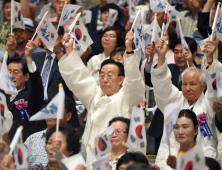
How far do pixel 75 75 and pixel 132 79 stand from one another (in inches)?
26.5

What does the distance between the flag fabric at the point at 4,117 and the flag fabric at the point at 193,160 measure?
5.34 feet

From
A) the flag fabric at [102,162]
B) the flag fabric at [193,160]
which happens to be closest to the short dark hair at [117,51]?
the flag fabric at [102,162]

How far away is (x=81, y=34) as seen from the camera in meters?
5.39

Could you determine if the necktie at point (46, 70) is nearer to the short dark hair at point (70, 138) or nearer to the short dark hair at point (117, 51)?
the short dark hair at point (117, 51)

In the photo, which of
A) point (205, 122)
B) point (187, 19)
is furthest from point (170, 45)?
point (205, 122)

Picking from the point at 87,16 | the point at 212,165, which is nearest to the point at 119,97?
the point at 212,165

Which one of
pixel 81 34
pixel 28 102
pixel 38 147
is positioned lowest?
pixel 38 147

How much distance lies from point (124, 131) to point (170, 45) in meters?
2.15

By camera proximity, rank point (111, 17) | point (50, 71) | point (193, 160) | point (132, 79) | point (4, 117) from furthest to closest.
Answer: point (111, 17) → point (50, 71) → point (132, 79) → point (4, 117) → point (193, 160)

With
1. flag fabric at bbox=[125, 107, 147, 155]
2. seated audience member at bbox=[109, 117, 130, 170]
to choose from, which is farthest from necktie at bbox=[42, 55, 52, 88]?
flag fabric at bbox=[125, 107, 147, 155]

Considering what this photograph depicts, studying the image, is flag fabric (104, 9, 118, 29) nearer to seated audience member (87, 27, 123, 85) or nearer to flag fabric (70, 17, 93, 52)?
seated audience member (87, 27, 123, 85)

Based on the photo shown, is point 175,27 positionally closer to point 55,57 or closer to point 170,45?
point 170,45

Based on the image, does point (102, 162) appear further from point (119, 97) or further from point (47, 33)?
point (47, 33)

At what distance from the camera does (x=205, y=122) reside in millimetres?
4336
